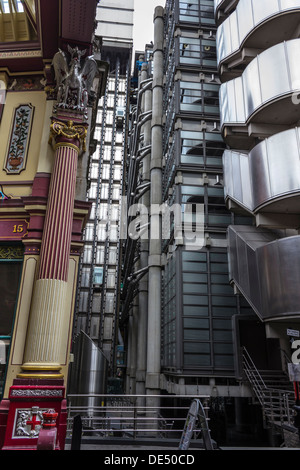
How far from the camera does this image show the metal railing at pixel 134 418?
8.38 m

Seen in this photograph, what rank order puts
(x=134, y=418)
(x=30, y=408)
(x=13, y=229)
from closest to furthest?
(x=30, y=408) → (x=134, y=418) → (x=13, y=229)

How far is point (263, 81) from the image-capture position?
1684 centimetres

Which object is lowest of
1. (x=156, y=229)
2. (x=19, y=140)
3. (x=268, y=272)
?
(x=268, y=272)

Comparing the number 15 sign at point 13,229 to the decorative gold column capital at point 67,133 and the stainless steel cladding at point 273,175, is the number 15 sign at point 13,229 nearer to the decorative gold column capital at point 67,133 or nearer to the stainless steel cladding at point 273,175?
the decorative gold column capital at point 67,133

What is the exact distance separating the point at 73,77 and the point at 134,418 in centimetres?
903

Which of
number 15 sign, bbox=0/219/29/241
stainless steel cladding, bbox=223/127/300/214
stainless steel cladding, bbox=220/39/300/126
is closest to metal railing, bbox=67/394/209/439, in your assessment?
number 15 sign, bbox=0/219/29/241

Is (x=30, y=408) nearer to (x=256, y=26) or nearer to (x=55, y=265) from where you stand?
(x=55, y=265)

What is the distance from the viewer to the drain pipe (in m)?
22.8

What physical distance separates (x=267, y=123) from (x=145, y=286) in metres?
16.8

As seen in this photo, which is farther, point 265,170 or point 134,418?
point 265,170

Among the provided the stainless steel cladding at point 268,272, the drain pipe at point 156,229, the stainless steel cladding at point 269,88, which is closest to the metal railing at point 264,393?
the stainless steel cladding at point 268,272

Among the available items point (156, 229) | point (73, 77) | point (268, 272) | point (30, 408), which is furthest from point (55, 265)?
point (156, 229)

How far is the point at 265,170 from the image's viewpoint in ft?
51.5

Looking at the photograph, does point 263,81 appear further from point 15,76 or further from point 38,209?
point 38,209
